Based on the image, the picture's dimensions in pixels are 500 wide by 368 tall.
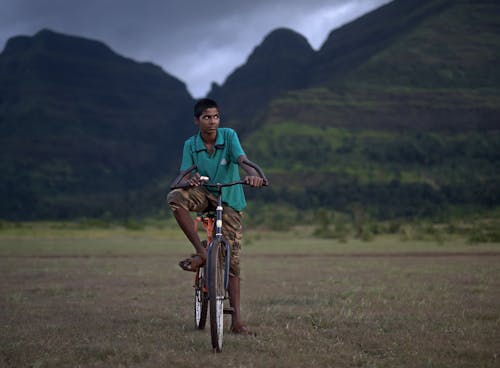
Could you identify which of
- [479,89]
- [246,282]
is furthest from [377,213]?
[246,282]

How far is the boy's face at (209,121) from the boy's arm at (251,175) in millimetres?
456

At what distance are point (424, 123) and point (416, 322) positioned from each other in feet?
345

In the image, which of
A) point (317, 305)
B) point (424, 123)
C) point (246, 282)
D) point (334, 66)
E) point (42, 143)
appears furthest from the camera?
point (334, 66)

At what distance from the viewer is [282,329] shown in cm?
723

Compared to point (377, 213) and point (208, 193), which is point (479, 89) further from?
point (208, 193)

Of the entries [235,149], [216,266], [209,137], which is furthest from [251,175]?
[216,266]

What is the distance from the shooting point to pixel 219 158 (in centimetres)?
674

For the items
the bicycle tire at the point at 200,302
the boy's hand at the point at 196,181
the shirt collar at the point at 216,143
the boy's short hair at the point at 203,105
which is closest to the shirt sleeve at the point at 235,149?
the shirt collar at the point at 216,143

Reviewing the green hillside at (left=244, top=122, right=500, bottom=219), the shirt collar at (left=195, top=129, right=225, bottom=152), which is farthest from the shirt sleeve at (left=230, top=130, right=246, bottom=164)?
the green hillside at (left=244, top=122, right=500, bottom=219)

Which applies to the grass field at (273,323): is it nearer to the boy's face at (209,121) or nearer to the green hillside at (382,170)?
the boy's face at (209,121)

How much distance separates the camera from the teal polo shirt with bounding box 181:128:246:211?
6699 millimetres

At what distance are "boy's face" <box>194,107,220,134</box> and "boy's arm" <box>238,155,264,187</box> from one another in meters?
0.46

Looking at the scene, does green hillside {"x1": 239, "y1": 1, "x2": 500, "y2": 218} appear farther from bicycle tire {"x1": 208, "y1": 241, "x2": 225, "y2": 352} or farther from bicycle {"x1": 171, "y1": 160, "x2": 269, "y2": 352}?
bicycle tire {"x1": 208, "y1": 241, "x2": 225, "y2": 352}

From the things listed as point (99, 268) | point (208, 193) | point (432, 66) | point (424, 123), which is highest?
point (432, 66)
